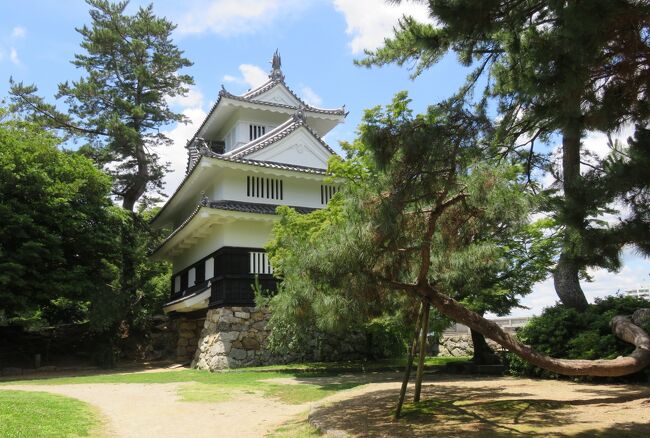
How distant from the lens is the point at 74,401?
9.80 metres

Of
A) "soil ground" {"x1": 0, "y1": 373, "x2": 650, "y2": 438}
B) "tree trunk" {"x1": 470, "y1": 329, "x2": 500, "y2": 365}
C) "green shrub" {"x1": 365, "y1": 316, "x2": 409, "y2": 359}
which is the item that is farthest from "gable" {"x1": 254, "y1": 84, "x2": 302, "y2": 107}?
"soil ground" {"x1": 0, "y1": 373, "x2": 650, "y2": 438}

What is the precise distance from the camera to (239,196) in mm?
19297

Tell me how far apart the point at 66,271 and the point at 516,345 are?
51.7 feet

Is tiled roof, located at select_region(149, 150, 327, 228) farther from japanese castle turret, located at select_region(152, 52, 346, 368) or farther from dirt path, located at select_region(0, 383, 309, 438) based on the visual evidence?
dirt path, located at select_region(0, 383, 309, 438)

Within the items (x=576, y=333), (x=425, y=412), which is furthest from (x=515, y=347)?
(x=576, y=333)

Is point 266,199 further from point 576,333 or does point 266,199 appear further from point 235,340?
point 576,333

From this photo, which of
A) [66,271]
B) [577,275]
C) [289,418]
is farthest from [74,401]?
[577,275]

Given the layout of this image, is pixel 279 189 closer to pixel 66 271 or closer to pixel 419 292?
pixel 66 271

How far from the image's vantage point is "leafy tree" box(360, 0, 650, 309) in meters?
4.80

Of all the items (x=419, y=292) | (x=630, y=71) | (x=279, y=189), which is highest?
(x=279, y=189)

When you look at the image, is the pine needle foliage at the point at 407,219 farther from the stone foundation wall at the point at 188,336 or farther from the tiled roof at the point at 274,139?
the stone foundation wall at the point at 188,336

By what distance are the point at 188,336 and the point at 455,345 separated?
11.6 metres

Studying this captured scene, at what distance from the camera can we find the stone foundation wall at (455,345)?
66.4 feet

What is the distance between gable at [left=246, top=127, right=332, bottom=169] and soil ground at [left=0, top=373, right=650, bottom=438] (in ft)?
36.4
